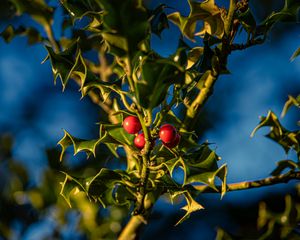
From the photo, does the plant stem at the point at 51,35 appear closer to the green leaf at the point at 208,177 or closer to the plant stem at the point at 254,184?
the plant stem at the point at 254,184

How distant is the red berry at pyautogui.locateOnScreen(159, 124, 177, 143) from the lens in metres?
0.83

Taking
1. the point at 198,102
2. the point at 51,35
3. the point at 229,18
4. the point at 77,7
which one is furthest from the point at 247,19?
the point at 51,35

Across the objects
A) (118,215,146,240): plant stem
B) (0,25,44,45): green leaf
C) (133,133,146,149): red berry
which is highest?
(133,133,146,149): red berry

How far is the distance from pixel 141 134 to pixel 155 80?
0.19 metres

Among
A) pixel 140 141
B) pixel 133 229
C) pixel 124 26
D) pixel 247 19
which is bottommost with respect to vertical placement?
pixel 133 229

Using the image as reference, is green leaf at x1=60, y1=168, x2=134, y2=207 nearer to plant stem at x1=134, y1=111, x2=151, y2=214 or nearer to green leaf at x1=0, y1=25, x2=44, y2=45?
plant stem at x1=134, y1=111, x2=151, y2=214

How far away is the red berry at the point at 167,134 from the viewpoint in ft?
2.72

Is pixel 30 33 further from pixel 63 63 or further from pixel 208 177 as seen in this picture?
pixel 208 177

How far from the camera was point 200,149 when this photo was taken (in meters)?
0.92

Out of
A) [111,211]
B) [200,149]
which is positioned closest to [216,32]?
[200,149]

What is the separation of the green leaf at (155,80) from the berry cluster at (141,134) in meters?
0.08

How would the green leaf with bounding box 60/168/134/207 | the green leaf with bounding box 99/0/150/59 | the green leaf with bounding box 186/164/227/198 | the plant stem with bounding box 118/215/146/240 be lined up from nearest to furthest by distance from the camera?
the green leaf with bounding box 99/0/150/59
the green leaf with bounding box 186/164/227/198
the green leaf with bounding box 60/168/134/207
the plant stem with bounding box 118/215/146/240

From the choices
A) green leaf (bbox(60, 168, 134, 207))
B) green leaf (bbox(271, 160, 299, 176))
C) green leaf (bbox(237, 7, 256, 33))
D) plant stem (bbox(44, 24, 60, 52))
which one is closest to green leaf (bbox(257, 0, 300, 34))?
green leaf (bbox(237, 7, 256, 33))

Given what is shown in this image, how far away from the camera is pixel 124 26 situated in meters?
0.70
